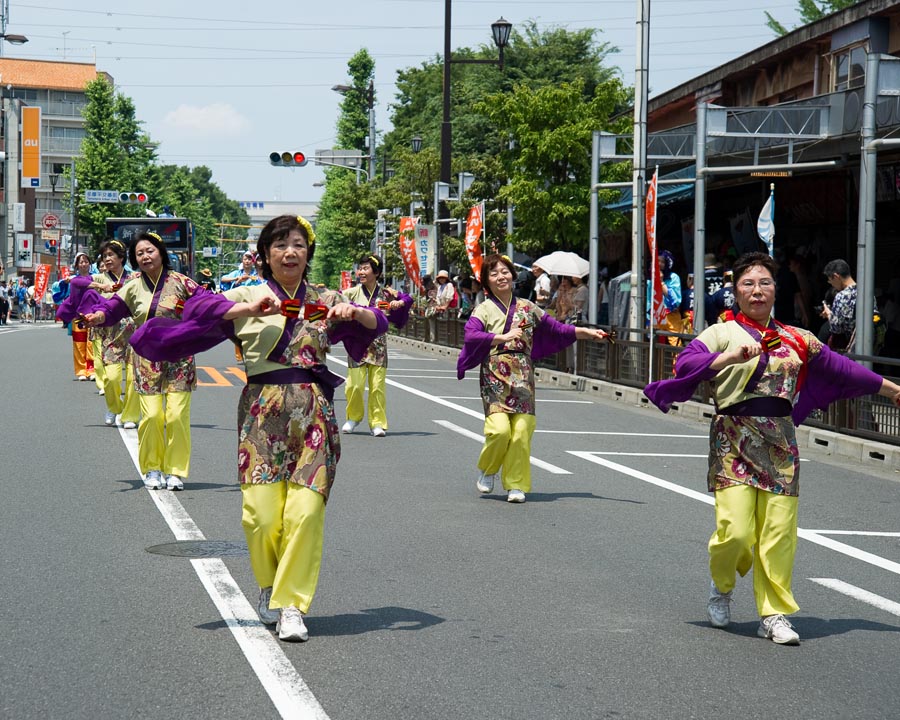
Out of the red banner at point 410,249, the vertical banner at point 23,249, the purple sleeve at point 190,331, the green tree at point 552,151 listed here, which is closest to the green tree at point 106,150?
the vertical banner at point 23,249

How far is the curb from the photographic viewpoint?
43.7 feet

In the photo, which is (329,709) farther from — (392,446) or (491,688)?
(392,446)

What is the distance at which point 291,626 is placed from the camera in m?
5.57

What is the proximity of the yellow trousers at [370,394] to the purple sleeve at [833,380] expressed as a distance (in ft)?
28.1

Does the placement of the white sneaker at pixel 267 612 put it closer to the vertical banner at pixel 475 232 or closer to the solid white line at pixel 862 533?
the solid white line at pixel 862 533

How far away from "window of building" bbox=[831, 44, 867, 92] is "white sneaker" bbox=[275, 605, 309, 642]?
64.9ft

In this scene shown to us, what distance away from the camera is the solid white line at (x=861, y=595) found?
6.79m

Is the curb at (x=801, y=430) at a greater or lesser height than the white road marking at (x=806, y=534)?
greater

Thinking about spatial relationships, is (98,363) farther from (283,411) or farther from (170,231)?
(170,231)

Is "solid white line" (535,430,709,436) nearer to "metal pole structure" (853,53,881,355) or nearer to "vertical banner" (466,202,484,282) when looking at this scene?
"metal pole structure" (853,53,881,355)

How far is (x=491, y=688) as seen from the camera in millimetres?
5008

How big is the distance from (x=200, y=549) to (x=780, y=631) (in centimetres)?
347

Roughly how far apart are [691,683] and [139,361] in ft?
20.6

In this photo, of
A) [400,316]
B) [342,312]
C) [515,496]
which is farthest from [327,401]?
[400,316]
